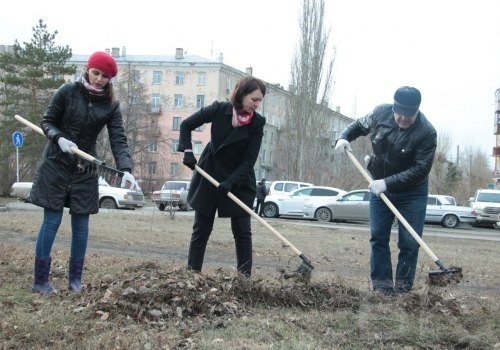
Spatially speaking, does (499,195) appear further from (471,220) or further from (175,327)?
(175,327)

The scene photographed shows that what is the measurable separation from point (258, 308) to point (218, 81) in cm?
5706

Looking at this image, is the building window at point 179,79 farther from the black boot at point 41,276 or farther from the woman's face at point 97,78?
the black boot at point 41,276

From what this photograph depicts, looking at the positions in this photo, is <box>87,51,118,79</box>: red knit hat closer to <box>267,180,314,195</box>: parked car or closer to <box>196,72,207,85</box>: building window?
<box>267,180,314,195</box>: parked car

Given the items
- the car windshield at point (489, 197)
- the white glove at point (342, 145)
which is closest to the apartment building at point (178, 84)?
the car windshield at point (489, 197)

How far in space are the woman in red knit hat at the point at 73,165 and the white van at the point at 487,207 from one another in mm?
22774

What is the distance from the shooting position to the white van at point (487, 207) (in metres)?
24.6

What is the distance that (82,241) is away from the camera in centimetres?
421

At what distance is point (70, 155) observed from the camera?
4.02 metres

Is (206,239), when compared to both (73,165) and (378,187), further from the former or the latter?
(378,187)

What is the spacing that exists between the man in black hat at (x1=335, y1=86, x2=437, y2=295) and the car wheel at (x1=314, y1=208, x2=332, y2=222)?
1722cm

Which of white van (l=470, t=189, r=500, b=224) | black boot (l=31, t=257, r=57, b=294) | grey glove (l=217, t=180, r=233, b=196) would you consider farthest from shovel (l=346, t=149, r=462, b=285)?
white van (l=470, t=189, r=500, b=224)

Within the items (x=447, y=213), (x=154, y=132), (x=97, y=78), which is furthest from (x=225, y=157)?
(x=154, y=132)

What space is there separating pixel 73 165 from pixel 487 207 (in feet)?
78.6

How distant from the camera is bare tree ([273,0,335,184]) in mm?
37406
